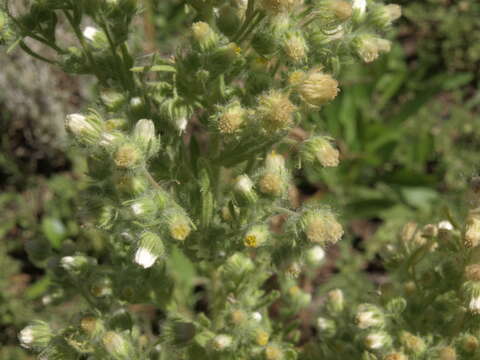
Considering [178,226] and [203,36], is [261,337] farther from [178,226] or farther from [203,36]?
[203,36]

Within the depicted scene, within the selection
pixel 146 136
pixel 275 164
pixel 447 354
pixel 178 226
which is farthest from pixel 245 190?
pixel 447 354

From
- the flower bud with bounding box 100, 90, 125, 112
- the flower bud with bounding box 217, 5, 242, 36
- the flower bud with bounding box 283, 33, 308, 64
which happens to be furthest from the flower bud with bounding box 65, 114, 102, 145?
the flower bud with bounding box 283, 33, 308, 64

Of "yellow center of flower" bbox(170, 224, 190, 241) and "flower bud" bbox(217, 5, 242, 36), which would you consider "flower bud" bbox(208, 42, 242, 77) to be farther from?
"yellow center of flower" bbox(170, 224, 190, 241)

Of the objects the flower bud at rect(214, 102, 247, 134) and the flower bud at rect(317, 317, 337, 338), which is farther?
the flower bud at rect(317, 317, 337, 338)

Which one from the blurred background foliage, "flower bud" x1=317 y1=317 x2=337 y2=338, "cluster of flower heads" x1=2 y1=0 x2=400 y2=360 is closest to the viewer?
"cluster of flower heads" x1=2 y1=0 x2=400 y2=360

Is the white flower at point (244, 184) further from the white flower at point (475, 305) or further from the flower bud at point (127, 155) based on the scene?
the white flower at point (475, 305)

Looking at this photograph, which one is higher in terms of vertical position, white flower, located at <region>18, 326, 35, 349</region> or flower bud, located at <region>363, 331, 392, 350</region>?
white flower, located at <region>18, 326, 35, 349</region>

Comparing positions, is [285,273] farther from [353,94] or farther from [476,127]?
[476,127]
